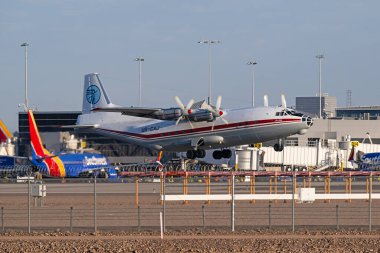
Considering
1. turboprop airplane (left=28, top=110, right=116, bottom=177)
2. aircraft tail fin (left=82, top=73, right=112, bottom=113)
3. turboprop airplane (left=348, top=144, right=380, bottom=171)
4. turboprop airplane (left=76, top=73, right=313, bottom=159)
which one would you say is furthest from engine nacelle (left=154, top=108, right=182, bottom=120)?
turboprop airplane (left=348, top=144, right=380, bottom=171)

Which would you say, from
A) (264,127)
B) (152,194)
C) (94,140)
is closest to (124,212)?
(152,194)

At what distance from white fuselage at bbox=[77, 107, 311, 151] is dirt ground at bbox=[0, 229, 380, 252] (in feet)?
114

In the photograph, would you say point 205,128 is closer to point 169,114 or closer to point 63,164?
point 169,114

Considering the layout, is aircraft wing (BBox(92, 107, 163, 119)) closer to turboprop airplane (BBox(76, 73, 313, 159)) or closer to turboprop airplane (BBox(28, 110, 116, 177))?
turboprop airplane (BBox(76, 73, 313, 159))

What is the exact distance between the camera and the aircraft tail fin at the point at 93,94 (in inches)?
3625

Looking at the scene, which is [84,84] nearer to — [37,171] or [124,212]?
[37,171]

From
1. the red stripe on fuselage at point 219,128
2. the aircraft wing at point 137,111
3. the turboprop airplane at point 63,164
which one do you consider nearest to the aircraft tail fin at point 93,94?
the turboprop airplane at point 63,164

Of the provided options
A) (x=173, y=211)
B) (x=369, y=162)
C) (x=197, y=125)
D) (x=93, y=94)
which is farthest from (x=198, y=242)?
(x=369, y=162)

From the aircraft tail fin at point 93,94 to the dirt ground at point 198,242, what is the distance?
180 ft

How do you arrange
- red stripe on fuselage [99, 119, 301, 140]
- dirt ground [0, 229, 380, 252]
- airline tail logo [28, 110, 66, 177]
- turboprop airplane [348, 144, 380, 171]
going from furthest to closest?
turboprop airplane [348, 144, 380, 171] → airline tail logo [28, 110, 66, 177] → red stripe on fuselage [99, 119, 301, 140] → dirt ground [0, 229, 380, 252]

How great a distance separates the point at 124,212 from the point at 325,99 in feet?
475

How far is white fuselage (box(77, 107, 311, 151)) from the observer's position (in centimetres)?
7194

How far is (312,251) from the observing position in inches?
1212

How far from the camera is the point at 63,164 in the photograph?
97.2 meters
